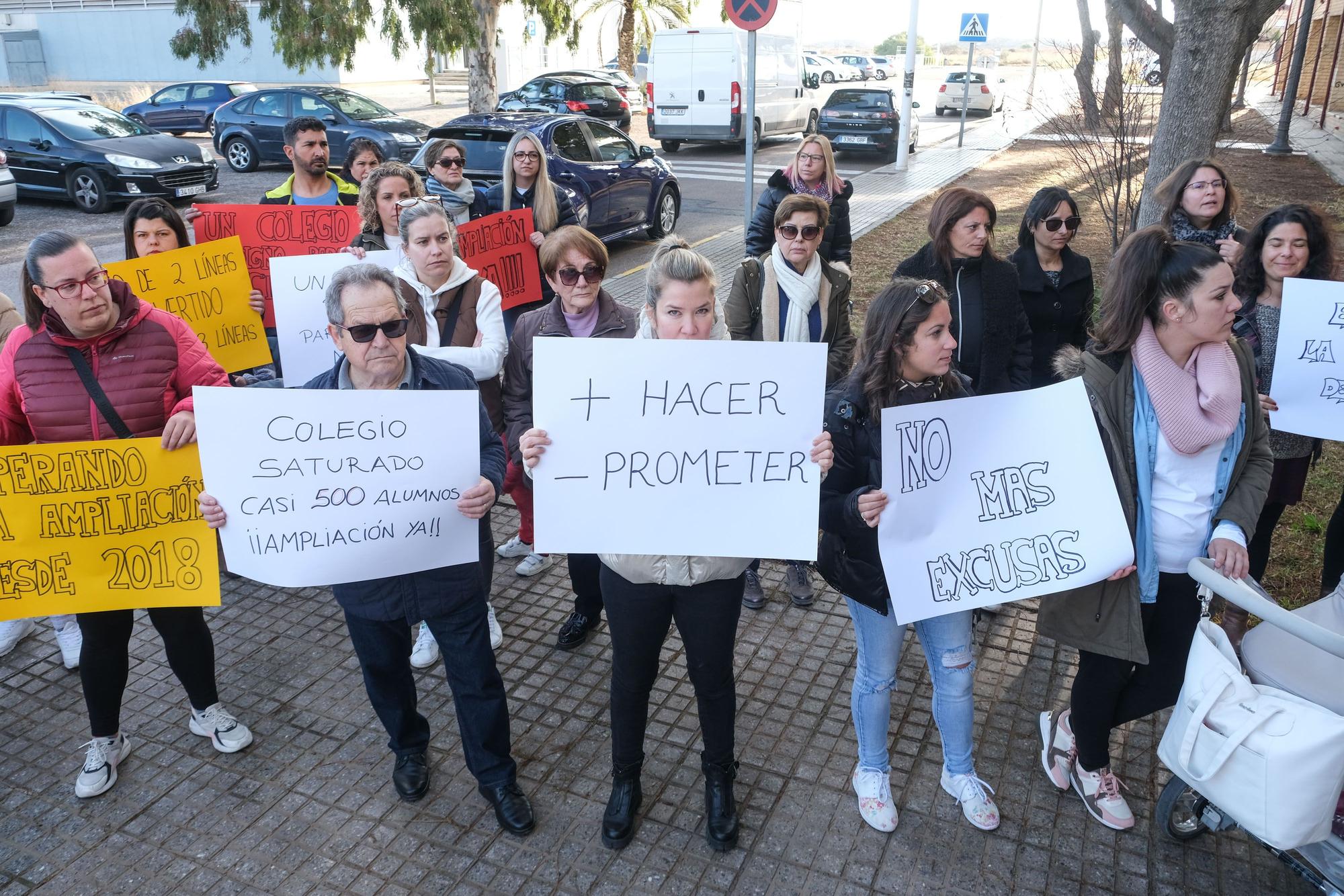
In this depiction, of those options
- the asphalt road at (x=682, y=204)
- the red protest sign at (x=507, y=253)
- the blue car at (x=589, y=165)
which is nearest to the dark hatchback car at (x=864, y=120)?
the asphalt road at (x=682, y=204)

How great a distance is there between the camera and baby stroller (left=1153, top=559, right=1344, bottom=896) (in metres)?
2.42

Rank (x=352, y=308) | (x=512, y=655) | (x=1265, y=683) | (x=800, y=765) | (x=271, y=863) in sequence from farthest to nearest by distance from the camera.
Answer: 1. (x=512, y=655)
2. (x=800, y=765)
3. (x=271, y=863)
4. (x=352, y=308)
5. (x=1265, y=683)

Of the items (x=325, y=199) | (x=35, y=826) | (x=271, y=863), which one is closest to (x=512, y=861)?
(x=271, y=863)

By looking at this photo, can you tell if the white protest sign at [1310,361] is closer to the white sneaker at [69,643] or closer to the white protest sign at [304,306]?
the white protest sign at [304,306]

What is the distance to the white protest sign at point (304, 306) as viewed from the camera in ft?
15.4

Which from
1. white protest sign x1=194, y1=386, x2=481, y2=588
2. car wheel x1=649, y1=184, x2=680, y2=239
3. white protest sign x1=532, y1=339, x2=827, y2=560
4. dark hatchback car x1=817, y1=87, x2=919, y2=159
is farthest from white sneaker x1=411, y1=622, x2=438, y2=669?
dark hatchback car x1=817, y1=87, x2=919, y2=159

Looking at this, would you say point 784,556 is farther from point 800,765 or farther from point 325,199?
point 325,199

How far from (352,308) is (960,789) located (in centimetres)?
265

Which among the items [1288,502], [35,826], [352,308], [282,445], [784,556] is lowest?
[35,826]

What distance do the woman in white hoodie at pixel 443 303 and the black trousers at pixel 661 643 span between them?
0.99 m

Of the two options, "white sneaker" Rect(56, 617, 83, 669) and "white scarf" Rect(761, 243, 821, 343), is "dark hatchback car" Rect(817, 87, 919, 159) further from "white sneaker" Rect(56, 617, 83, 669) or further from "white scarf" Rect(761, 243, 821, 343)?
"white sneaker" Rect(56, 617, 83, 669)

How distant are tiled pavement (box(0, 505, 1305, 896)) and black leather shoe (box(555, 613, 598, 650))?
0.21 feet

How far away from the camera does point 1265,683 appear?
2660 millimetres

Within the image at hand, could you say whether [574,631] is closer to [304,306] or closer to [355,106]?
[304,306]
